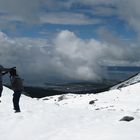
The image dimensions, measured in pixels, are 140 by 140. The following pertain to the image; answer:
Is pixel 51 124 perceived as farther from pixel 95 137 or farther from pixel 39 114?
pixel 95 137

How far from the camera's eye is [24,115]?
25266 mm

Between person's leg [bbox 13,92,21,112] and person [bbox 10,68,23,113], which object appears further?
person's leg [bbox 13,92,21,112]

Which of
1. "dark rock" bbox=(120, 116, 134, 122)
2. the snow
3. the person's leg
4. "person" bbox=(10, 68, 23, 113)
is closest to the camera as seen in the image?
the snow

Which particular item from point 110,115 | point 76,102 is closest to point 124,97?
point 76,102

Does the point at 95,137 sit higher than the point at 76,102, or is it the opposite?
the point at 76,102

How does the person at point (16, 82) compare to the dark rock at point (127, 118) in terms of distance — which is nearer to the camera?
the dark rock at point (127, 118)

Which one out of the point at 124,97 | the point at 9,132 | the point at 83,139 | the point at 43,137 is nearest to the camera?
→ the point at 83,139

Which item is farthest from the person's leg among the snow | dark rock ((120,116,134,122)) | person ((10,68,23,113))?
dark rock ((120,116,134,122))

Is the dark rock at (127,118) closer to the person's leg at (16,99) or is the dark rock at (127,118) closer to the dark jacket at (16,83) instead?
the dark jacket at (16,83)

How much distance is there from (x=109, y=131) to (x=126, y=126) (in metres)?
1.71

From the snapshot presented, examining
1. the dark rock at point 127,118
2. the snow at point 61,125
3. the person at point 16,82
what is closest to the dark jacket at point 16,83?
the person at point 16,82

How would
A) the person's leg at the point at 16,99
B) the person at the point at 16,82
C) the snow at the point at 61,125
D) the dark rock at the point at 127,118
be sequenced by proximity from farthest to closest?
the person's leg at the point at 16,99
the person at the point at 16,82
the dark rock at the point at 127,118
the snow at the point at 61,125

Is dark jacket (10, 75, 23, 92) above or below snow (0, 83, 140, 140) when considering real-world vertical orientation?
above

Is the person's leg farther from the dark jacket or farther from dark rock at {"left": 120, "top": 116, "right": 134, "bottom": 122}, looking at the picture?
dark rock at {"left": 120, "top": 116, "right": 134, "bottom": 122}
